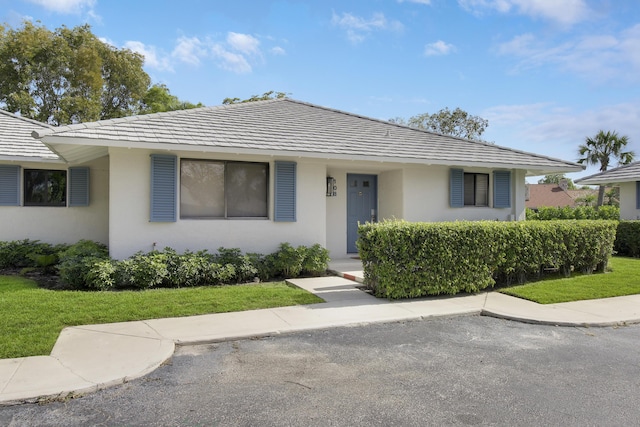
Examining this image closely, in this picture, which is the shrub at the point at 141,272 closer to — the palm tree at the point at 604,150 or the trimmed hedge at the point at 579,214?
the trimmed hedge at the point at 579,214

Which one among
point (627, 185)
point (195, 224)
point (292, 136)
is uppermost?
point (292, 136)

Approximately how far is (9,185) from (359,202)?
32.0 ft

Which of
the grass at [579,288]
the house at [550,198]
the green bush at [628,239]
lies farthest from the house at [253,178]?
the house at [550,198]

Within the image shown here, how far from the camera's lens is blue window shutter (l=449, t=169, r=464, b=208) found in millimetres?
12211

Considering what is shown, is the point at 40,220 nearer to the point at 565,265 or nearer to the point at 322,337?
the point at 322,337

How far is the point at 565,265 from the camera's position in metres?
10.2

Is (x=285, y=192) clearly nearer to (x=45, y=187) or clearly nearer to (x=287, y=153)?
(x=287, y=153)

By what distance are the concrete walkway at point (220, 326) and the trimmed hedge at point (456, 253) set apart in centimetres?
32

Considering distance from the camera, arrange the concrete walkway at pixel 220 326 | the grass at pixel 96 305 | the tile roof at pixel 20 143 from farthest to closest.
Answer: the tile roof at pixel 20 143 < the grass at pixel 96 305 < the concrete walkway at pixel 220 326

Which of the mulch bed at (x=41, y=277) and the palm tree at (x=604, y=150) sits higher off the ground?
the palm tree at (x=604, y=150)

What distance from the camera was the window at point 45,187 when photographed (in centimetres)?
1197

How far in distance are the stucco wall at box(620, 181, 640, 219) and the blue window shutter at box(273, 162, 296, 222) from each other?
15.2 meters

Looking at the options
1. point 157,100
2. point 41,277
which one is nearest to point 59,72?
point 157,100

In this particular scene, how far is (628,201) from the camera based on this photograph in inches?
704
